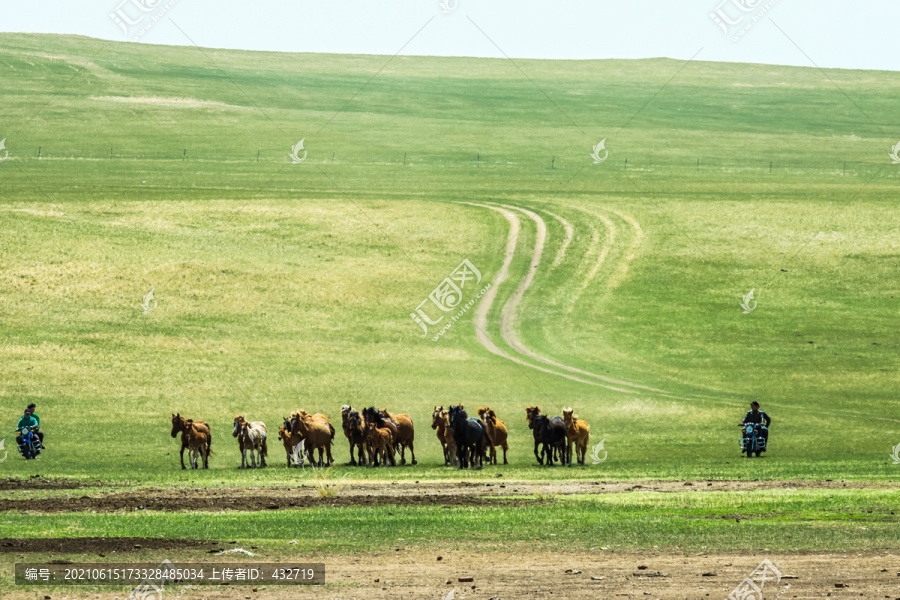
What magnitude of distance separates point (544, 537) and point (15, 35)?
590ft

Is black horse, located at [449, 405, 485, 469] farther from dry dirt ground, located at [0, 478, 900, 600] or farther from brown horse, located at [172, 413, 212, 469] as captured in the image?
dry dirt ground, located at [0, 478, 900, 600]

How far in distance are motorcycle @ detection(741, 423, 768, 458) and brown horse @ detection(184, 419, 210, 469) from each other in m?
18.4

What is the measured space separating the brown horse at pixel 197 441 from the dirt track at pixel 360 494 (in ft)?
20.0

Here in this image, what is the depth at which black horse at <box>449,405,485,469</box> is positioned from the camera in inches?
1271

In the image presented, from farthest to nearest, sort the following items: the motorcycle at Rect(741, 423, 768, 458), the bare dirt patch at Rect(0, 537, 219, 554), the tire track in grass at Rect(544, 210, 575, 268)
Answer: the tire track in grass at Rect(544, 210, 575, 268) → the motorcycle at Rect(741, 423, 768, 458) → the bare dirt patch at Rect(0, 537, 219, 554)

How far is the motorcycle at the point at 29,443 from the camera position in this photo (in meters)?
36.1

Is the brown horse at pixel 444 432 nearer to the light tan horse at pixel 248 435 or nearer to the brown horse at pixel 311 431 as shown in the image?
the brown horse at pixel 311 431

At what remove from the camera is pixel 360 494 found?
25719 mm

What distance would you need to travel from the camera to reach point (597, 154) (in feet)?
398

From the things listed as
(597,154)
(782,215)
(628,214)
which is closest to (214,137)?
(597,154)

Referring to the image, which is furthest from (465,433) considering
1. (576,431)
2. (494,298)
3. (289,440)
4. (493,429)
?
(494,298)

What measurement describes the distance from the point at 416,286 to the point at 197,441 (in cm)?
3211

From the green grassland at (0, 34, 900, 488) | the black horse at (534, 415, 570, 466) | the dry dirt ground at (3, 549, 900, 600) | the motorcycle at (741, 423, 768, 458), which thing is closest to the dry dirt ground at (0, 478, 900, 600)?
the dry dirt ground at (3, 549, 900, 600)

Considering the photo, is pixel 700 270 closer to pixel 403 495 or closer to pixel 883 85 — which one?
pixel 403 495
